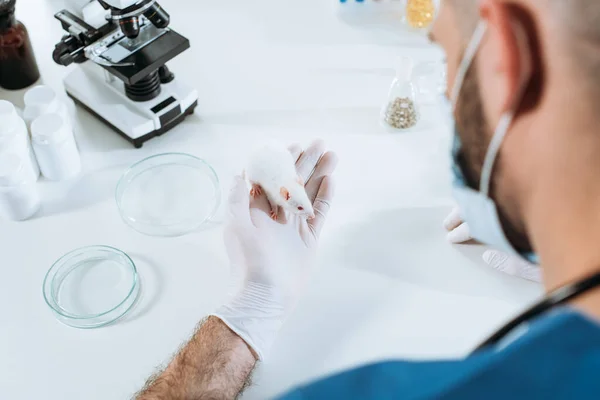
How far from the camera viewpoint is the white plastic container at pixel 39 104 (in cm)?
148

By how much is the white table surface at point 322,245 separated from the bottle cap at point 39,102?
0.46 feet

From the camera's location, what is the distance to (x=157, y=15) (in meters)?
1.48

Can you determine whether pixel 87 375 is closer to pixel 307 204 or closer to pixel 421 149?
pixel 307 204

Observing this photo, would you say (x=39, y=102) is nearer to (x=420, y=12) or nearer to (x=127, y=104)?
(x=127, y=104)

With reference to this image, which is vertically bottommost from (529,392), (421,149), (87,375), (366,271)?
(87,375)

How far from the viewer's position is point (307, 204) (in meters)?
1.32

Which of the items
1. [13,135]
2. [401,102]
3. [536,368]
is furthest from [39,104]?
[536,368]

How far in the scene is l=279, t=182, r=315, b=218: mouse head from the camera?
131 centimetres

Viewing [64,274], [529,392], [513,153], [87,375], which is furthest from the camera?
[64,274]

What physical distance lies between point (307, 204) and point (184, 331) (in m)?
0.35

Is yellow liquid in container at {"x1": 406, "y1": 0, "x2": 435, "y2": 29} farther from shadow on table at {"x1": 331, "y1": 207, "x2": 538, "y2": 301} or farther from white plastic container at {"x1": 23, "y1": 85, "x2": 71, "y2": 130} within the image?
white plastic container at {"x1": 23, "y1": 85, "x2": 71, "y2": 130}

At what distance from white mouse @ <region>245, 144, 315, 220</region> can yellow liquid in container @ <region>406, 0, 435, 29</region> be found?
69 cm

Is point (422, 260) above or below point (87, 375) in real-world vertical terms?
above

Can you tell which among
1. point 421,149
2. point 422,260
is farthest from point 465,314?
point 421,149
